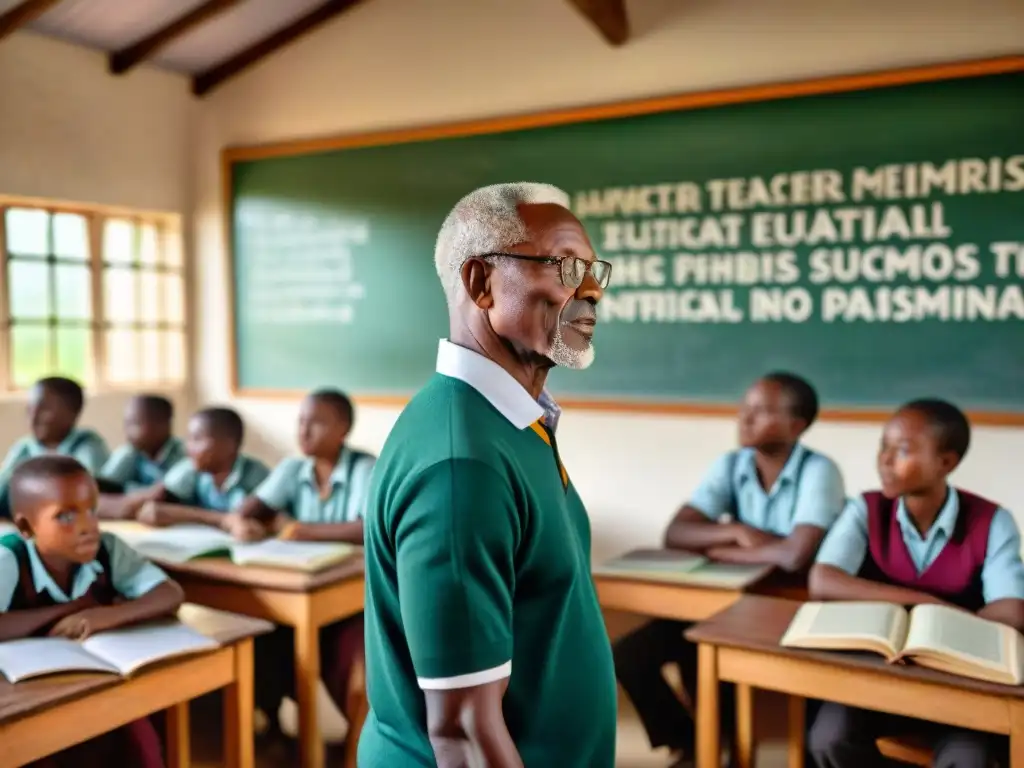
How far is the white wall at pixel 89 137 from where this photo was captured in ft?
13.3

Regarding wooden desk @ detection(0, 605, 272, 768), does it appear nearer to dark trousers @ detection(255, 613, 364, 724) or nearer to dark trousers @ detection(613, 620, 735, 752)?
dark trousers @ detection(255, 613, 364, 724)

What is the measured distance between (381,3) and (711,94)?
1.74 meters

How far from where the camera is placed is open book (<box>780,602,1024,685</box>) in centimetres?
162

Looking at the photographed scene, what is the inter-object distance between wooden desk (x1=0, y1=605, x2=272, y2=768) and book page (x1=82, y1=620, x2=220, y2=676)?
0.10 feet

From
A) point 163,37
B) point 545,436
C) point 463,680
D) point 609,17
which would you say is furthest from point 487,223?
point 163,37

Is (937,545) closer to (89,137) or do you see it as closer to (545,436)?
(545,436)

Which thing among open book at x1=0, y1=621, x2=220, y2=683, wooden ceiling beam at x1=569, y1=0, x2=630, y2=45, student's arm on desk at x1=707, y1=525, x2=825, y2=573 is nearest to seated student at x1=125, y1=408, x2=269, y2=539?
open book at x1=0, y1=621, x2=220, y2=683

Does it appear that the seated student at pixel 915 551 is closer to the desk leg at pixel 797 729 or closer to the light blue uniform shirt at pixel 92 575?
the desk leg at pixel 797 729

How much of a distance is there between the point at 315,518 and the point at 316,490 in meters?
0.09

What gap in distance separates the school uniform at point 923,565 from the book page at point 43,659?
58.8 inches

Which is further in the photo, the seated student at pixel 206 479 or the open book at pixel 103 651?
the seated student at pixel 206 479

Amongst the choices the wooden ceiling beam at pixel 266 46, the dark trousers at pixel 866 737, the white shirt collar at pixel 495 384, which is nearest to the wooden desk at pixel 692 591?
the dark trousers at pixel 866 737

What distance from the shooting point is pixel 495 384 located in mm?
960

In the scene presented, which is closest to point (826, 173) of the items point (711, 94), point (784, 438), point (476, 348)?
point (711, 94)
